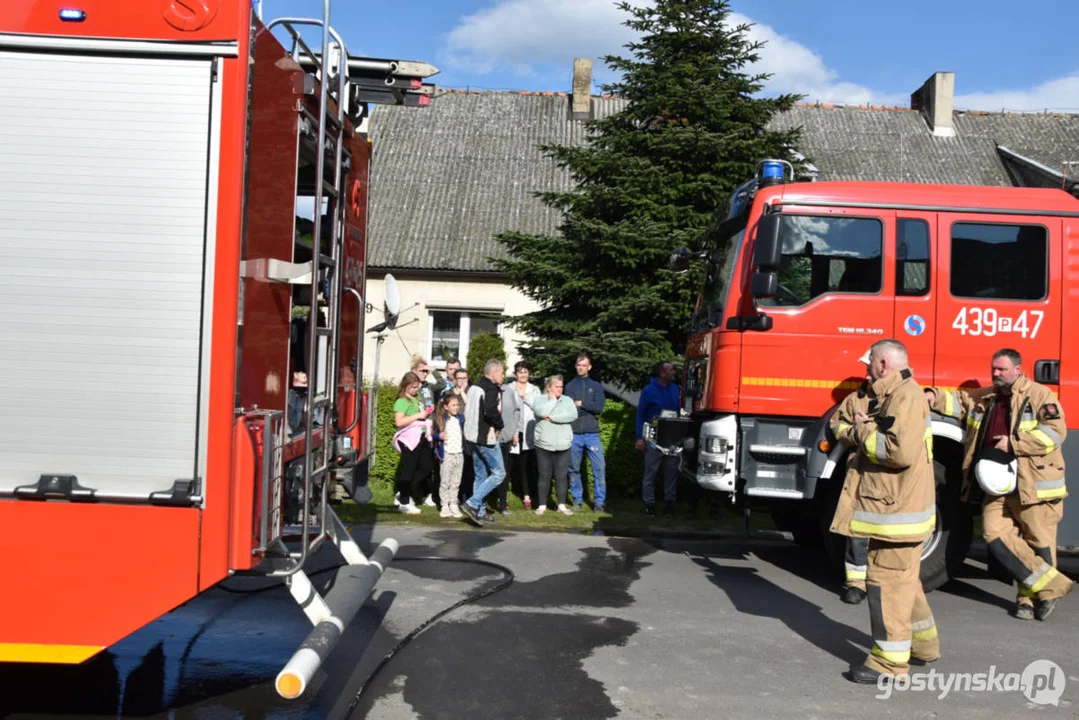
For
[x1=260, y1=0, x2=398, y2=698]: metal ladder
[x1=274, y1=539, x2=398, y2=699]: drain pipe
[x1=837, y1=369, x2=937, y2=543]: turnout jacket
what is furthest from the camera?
[x1=837, y1=369, x2=937, y2=543]: turnout jacket

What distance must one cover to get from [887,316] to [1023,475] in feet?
4.94

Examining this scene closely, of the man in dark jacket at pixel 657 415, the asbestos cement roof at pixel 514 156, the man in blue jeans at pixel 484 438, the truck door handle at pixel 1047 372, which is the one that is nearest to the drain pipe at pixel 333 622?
the man in blue jeans at pixel 484 438

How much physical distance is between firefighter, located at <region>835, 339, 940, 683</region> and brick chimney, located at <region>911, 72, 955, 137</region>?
1008 inches

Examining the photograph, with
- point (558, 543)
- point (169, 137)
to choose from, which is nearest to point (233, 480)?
point (169, 137)

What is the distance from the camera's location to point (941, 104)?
28797mm

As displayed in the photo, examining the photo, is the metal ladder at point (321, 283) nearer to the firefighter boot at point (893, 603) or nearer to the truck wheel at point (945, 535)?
the firefighter boot at point (893, 603)

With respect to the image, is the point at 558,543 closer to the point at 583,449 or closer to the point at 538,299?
the point at 583,449

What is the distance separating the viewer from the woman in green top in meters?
11.2

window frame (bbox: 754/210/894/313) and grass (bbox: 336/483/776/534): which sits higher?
window frame (bbox: 754/210/894/313)

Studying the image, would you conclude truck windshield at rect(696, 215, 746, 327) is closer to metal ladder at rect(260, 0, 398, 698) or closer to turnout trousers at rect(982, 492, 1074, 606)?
turnout trousers at rect(982, 492, 1074, 606)

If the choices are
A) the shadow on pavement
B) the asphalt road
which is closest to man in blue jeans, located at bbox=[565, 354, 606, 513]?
the shadow on pavement

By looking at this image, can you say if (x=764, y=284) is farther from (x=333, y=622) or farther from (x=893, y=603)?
(x=333, y=622)

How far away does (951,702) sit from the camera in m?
5.37

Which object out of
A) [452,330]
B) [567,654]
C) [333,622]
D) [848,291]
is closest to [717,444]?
[848,291]
